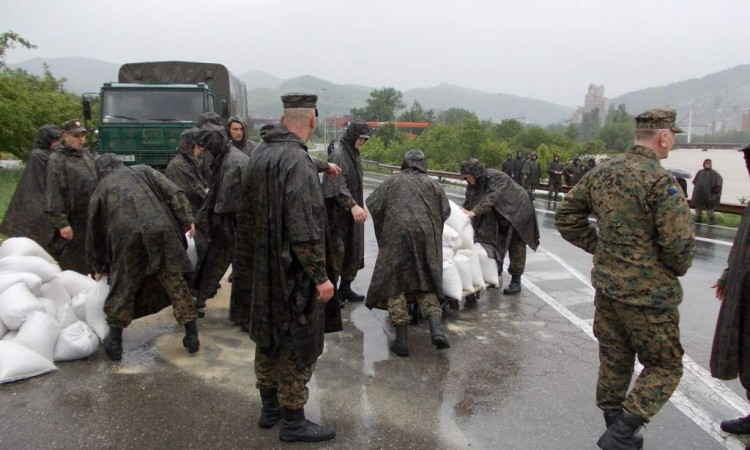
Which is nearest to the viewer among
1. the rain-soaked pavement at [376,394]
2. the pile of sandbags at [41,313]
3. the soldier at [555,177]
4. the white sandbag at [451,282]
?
the rain-soaked pavement at [376,394]

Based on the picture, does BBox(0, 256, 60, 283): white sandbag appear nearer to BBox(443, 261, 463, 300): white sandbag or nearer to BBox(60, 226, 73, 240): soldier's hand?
BBox(60, 226, 73, 240): soldier's hand

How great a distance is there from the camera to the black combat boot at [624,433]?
9.33ft

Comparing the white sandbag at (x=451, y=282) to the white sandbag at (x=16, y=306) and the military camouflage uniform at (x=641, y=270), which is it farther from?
the white sandbag at (x=16, y=306)

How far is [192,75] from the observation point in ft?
40.7

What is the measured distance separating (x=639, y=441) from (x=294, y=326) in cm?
202

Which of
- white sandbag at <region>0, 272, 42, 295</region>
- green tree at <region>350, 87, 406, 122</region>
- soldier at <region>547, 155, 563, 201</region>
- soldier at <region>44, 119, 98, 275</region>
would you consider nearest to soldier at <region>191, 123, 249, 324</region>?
soldier at <region>44, 119, 98, 275</region>

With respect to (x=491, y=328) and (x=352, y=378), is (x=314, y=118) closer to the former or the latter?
(x=352, y=378)

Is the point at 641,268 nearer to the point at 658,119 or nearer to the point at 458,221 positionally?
the point at 658,119

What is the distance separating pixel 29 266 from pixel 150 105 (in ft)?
22.3

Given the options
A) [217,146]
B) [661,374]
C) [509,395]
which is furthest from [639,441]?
[217,146]

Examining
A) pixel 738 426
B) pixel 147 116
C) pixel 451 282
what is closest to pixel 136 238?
pixel 451 282

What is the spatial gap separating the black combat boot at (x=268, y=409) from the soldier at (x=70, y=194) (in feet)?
8.49

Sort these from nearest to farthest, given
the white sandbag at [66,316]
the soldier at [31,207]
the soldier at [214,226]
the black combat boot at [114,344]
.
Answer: the black combat boot at [114,344] < the white sandbag at [66,316] < the soldier at [214,226] < the soldier at [31,207]

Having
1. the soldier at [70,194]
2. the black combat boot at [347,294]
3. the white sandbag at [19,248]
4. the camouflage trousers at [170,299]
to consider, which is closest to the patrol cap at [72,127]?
the soldier at [70,194]
